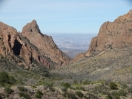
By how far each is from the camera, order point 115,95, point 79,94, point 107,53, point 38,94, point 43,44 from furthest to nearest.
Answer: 1. point 43,44
2. point 107,53
3. point 115,95
4. point 79,94
5. point 38,94

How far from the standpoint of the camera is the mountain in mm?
114375

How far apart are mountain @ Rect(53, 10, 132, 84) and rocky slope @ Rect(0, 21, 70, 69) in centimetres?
1624

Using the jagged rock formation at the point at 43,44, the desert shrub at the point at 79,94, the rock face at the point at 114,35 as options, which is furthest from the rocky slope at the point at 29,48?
the desert shrub at the point at 79,94

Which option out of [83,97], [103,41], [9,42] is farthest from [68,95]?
[103,41]

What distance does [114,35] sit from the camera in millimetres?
144250

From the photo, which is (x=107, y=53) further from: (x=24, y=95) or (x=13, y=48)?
(x=24, y=95)

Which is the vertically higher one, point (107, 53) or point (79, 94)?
Result: point (107, 53)

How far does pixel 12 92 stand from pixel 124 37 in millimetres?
109518

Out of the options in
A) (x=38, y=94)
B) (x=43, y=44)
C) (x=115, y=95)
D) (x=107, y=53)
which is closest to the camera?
(x=38, y=94)

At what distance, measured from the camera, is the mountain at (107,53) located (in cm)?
11438

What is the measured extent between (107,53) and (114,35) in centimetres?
1514

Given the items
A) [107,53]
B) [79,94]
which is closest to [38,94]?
[79,94]

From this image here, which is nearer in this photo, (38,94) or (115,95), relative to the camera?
(38,94)

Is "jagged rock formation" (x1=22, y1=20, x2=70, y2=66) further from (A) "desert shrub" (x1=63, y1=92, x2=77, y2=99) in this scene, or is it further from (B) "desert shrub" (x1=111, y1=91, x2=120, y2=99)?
(A) "desert shrub" (x1=63, y1=92, x2=77, y2=99)
